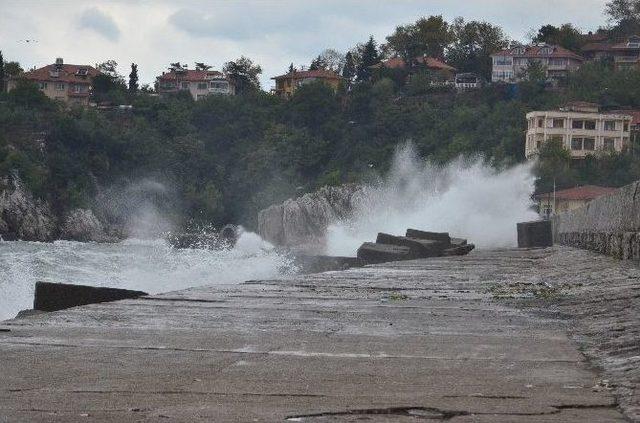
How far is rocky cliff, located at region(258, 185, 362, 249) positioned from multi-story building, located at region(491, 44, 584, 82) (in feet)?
147

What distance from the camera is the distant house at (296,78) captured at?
534ft

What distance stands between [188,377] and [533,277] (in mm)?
7336

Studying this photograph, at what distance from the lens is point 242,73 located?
563 feet

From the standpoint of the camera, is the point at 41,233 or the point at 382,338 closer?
the point at 382,338

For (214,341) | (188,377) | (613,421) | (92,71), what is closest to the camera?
(613,421)

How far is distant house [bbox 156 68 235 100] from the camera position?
166 meters

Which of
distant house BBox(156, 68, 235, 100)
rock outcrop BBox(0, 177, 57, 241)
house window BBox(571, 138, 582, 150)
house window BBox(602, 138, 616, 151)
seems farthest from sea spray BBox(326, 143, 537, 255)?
distant house BBox(156, 68, 235, 100)

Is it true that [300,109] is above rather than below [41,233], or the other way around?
above

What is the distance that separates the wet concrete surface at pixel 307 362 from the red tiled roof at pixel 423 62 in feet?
468

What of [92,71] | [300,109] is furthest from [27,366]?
[92,71]

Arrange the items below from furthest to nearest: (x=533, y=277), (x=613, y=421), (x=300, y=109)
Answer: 1. (x=300, y=109)
2. (x=533, y=277)
3. (x=613, y=421)

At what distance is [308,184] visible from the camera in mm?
124125

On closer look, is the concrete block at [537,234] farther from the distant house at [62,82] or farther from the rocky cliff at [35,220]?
the distant house at [62,82]

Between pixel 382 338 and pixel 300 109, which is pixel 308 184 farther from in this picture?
pixel 382 338
